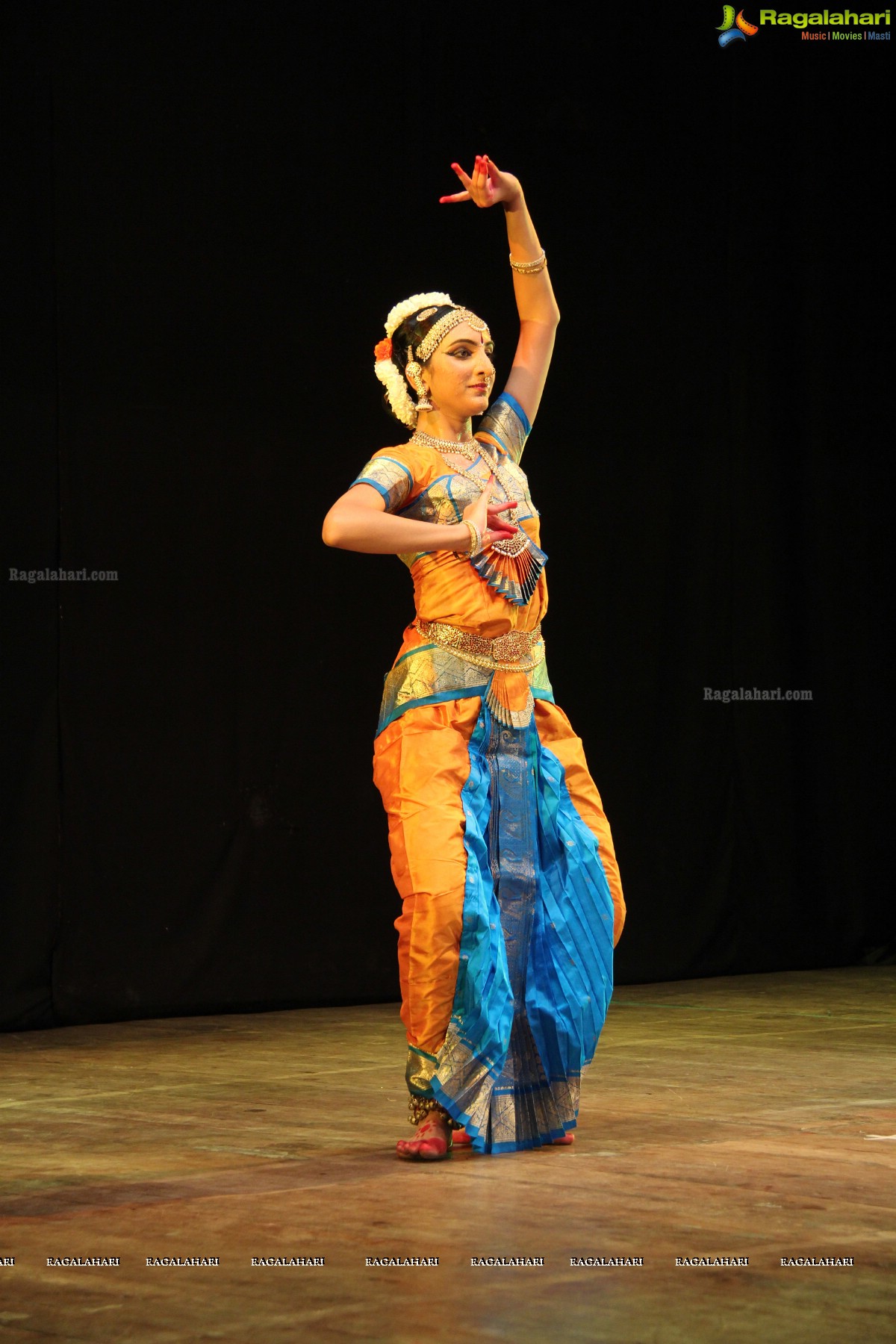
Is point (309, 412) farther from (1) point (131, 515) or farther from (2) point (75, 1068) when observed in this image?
(2) point (75, 1068)

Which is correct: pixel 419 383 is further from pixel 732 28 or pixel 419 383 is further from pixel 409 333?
pixel 732 28

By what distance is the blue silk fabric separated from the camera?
310 cm

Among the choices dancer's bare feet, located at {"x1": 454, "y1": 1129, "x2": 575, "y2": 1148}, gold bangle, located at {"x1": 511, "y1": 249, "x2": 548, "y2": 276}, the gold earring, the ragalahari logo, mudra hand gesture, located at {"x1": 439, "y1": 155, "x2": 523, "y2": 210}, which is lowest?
dancer's bare feet, located at {"x1": 454, "y1": 1129, "x2": 575, "y2": 1148}

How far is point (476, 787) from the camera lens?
324 cm

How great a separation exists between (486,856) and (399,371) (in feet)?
3.02

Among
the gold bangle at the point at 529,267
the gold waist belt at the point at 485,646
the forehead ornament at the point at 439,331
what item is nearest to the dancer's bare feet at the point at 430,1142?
the gold waist belt at the point at 485,646

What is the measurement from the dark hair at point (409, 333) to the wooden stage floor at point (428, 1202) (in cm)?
136

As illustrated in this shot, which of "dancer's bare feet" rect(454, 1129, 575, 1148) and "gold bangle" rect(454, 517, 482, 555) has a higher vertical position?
"gold bangle" rect(454, 517, 482, 555)

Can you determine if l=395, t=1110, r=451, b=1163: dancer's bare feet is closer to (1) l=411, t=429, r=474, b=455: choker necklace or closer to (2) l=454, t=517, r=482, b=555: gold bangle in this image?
(2) l=454, t=517, r=482, b=555: gold bangle

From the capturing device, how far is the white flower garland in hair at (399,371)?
3434 mm

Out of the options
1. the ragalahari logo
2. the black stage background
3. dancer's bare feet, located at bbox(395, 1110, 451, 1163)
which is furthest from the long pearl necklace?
the ragalahari logo

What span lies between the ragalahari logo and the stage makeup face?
11.6 feet

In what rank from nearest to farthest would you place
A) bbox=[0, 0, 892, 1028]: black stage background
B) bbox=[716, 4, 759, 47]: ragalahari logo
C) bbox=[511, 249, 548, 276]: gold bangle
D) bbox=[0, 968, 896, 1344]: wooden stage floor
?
bbox=[0, 968, 896, 1344]: wooden stage floor < bbox=[511, 249, 548, 276]: gold bangle < bbox=[0, 0, 892, 1028]: black stage background < bbox=[716, 4, 759, 47]: ragalahari logo

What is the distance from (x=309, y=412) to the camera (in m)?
5.52
